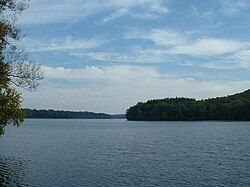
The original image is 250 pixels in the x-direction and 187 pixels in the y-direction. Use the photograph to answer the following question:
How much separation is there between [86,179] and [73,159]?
14551 mm

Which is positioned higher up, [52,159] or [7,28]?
[7,28]

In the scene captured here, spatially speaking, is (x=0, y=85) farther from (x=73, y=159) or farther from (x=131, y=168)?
(x=73, y=159)

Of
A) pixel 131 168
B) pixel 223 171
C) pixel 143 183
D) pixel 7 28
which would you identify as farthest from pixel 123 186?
pixel 7 28

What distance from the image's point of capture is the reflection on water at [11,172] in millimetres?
32344

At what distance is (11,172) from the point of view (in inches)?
1465

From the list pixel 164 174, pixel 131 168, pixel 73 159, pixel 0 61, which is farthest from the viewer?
pixel 73 159

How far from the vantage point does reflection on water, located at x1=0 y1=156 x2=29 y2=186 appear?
32344 mm

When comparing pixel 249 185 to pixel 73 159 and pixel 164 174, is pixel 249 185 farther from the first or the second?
pixel 73 159

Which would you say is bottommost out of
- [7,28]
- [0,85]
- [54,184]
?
[54,184]

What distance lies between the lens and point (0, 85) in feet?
66.4

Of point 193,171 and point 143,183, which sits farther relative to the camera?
point 193,171

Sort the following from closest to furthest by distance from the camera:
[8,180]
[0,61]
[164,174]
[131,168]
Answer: [0,61] < [8,180] < [164,174] < [131,168]

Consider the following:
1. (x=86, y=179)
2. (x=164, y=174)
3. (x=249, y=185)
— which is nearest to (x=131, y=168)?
(x=164, y=174)

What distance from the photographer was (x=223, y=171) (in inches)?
1471
